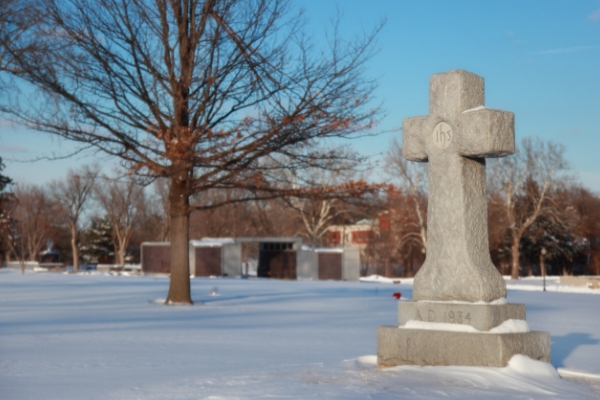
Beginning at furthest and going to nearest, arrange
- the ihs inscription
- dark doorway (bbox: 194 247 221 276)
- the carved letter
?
1. dark doorway (bbox: 194 247 221 276)
2. the ihs inscription
3. the carved letter

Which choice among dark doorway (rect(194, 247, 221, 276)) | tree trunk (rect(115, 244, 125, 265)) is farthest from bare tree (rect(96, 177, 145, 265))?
dark doorway (rect(194, 247, 221, 276))

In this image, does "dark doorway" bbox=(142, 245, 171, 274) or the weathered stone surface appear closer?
the weathered stone surface

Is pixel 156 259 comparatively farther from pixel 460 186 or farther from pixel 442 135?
pixel 460 186

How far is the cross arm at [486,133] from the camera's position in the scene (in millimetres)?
7770

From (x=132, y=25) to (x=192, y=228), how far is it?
5186cm

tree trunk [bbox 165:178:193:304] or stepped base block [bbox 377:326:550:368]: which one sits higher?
tree trunk [bbox 165:178:193:304]

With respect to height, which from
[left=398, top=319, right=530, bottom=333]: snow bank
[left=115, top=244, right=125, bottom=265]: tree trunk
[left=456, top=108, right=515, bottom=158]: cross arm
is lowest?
[left=398, top=319, right=530, bottom=333]: snow bank

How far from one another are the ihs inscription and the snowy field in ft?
8.46

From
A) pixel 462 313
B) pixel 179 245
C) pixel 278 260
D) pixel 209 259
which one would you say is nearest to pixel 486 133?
pixel 462 313

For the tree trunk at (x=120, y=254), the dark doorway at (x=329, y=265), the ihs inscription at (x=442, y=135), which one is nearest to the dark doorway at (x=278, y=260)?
the dark doorway at (x=329, y=265)

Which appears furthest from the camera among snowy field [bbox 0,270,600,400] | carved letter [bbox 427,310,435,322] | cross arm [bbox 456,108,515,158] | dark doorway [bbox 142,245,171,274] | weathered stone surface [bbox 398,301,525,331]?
dark doorway [bbox 142,245,171,274]

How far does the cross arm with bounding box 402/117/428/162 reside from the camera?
855cm

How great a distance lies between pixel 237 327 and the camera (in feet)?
45.3

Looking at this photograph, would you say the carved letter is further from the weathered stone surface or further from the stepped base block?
the stepped base block
